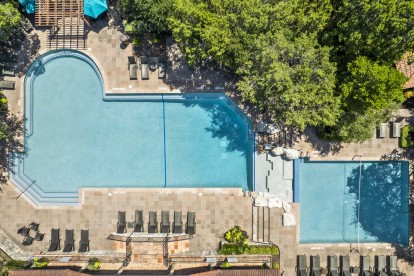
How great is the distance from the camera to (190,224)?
21250 millimetres

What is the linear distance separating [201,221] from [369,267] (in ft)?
37.1

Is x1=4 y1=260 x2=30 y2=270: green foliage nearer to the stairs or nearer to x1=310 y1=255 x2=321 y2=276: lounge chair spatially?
the stairs

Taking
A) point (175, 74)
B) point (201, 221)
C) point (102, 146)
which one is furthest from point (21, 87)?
point (201, 221)

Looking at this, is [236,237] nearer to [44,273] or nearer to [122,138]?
[122,138]

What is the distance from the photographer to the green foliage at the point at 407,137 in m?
20.9

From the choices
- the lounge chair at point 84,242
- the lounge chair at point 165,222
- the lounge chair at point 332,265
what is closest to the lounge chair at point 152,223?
the lounge chair at point 165,222

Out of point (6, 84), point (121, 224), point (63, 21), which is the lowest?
point (121, 224)

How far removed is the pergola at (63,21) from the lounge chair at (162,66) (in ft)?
16.7

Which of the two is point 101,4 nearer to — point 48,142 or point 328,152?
point 48,142

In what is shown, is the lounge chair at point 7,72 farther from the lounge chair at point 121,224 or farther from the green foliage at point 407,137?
the green foliage at point 407,137

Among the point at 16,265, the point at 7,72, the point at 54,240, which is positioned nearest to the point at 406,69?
the point at 54,240

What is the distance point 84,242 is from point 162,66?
12.4 m

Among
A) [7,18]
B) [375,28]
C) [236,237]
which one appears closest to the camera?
[375,28]

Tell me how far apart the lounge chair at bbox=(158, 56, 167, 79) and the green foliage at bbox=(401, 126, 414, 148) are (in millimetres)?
15659
